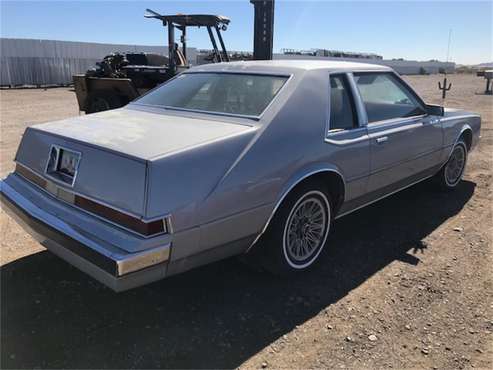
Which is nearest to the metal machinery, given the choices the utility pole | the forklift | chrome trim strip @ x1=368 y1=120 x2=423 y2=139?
the forklift

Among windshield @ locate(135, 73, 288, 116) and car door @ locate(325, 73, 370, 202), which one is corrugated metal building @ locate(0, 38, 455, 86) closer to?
windshield @ locate(135, 73, 288, 116)

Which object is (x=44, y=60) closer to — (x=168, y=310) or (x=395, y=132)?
(x=395, y=132)

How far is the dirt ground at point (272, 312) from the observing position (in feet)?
8.15

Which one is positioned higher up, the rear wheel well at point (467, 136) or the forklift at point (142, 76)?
the forklift at point (142, 76)

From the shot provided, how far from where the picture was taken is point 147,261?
7.57ft

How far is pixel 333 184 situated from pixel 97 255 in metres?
1.87

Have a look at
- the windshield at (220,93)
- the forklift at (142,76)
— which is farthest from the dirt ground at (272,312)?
the forklift at (142,76)

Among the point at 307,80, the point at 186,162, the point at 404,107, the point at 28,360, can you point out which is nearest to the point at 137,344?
the point at 28,360

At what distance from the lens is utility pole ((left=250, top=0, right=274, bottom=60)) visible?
8.19 metres

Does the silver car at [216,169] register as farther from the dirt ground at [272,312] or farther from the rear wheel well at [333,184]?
the dirt ground at [272,312]

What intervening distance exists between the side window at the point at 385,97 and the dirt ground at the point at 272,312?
1.16m

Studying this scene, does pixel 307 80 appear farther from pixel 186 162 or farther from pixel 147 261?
pixel 147 261

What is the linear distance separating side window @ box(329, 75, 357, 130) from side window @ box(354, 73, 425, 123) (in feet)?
0.65

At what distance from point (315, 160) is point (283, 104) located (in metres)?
0.45
